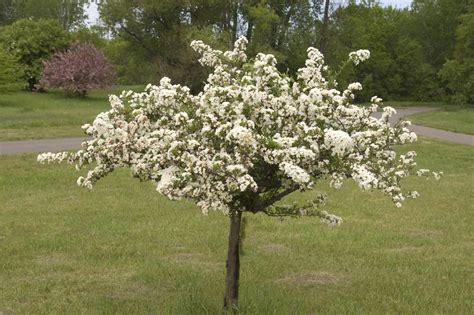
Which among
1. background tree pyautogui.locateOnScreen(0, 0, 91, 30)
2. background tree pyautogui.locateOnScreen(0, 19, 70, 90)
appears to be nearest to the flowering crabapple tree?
background tree pyautogui.locateOnScreen(0, 19, 70, 90)

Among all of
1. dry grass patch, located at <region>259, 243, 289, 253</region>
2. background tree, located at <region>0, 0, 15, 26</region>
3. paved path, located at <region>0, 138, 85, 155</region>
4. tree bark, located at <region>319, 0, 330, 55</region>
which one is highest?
background tree, located at <region>0, 0, 15, 26</region>

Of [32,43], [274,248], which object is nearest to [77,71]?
[32,43]

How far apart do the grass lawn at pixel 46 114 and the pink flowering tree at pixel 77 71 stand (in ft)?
2.59

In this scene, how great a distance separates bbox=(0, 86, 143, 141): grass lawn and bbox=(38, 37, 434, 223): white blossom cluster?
14.8 meters

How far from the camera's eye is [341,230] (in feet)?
31.6

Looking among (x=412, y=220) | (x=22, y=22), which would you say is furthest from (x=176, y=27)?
(x=412, y=220)

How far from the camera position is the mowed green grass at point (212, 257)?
21.0 feet

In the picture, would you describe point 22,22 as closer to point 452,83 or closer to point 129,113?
point 452,83

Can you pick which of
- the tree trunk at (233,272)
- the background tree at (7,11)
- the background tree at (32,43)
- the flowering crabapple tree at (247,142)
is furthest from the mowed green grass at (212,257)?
the background tree at (7,11)

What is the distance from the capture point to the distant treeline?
4062cm

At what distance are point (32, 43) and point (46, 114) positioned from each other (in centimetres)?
1403

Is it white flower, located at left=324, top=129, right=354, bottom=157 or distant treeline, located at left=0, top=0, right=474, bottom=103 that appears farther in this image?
distant treeline, located at left=0, top=0, right=474, bottom=103

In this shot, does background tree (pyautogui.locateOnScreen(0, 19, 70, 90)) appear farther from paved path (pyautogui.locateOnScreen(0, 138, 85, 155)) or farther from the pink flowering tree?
paved path (pyautogui.locateOnScreen(0, 138, 85, 155))

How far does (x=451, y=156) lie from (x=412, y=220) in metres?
9.66
